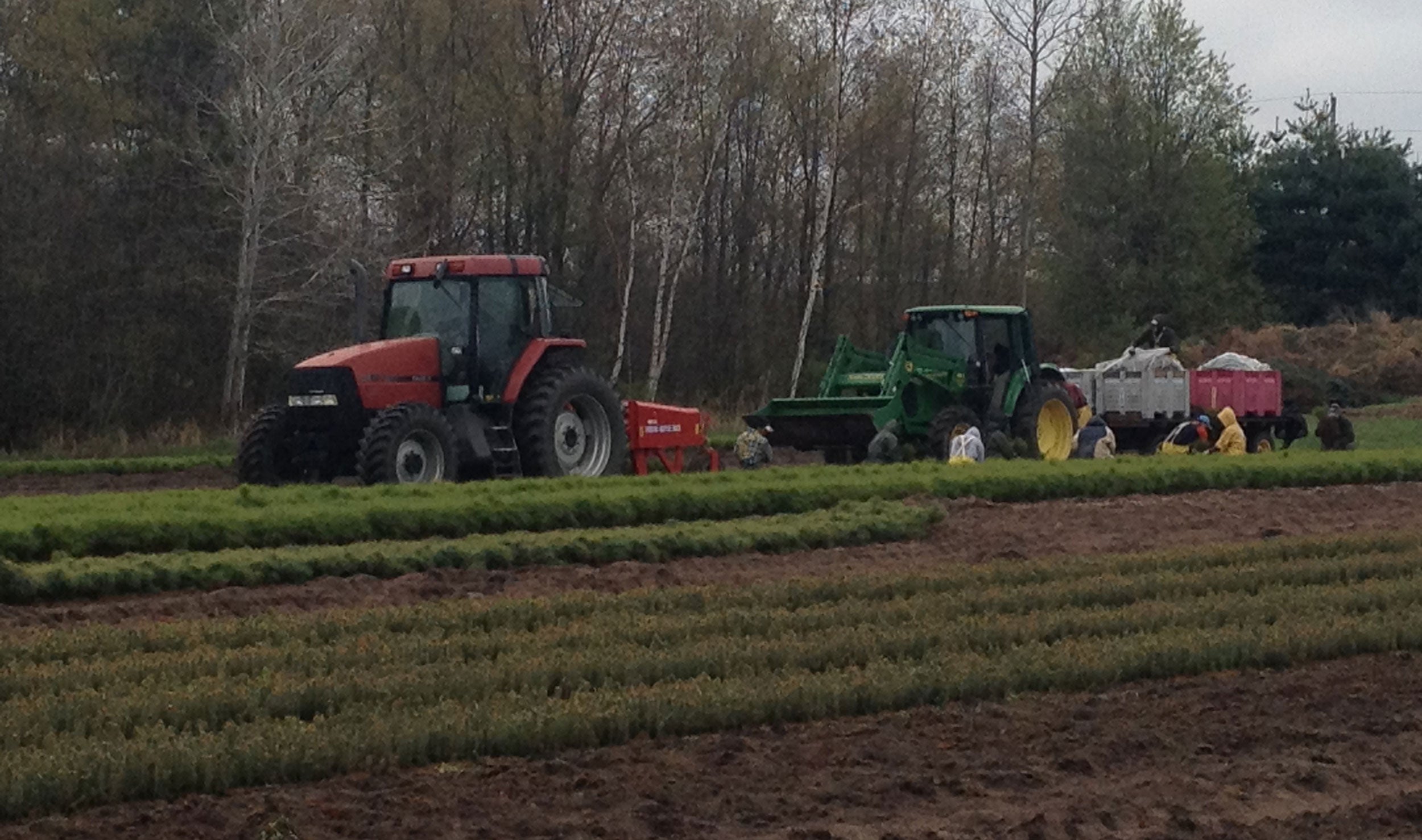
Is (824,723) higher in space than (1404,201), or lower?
lower

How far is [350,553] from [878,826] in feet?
25.5

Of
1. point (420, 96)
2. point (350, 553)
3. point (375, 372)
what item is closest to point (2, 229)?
point (420, 96)

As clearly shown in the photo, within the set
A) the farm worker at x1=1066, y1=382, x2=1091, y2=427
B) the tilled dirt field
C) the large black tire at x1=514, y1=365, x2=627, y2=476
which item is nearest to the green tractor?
the farm worker at x1=1066, y1=382, x2=1091, y2=427

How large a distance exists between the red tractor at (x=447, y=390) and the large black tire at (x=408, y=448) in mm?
17

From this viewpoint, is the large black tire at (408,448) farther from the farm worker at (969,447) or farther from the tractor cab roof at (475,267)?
the farm worker at (969,447)

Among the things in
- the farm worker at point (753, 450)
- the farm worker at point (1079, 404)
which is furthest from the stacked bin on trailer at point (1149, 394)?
the farm worker at point (753, 450)

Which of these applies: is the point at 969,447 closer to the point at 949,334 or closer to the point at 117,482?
the point at 949,334

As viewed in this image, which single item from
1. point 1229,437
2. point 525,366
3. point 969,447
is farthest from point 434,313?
point 1229,437

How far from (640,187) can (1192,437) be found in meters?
17.0

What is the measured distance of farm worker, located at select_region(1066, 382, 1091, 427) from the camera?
27453 millimetres

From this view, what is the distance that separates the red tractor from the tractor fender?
2cm

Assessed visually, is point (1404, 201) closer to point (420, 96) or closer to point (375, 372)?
point (420, 96)

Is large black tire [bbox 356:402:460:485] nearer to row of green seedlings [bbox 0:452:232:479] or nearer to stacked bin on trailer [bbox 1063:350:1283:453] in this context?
row of green seedlings [bbox 0:452:232:479]

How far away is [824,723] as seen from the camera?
8820 millimetres
